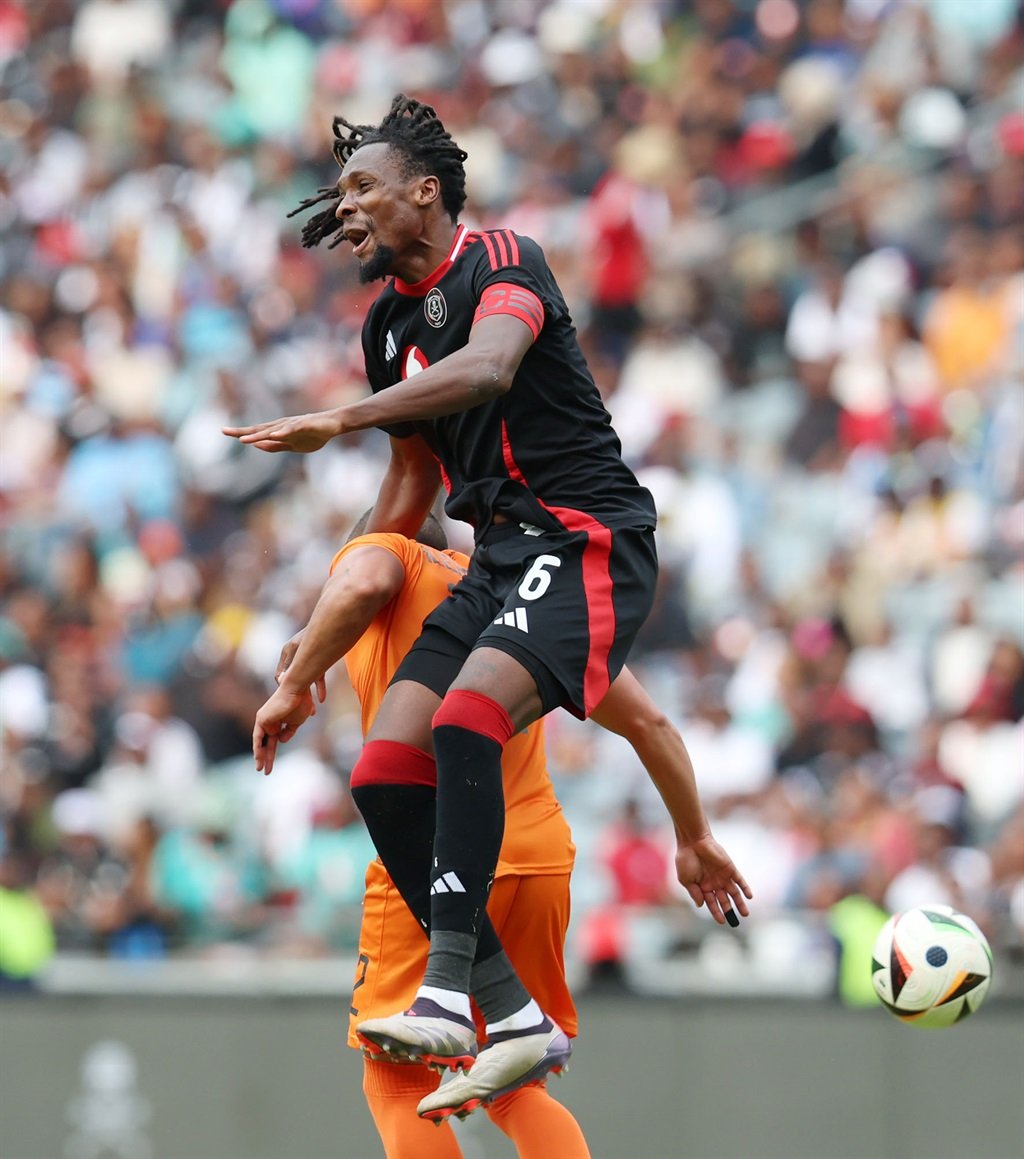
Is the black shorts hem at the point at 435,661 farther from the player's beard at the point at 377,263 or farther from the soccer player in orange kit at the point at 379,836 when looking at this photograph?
the player's beard at the point at 377,263

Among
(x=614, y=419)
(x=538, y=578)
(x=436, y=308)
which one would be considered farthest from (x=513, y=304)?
(x=614, y=419)

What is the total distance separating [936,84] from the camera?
13.6 meters

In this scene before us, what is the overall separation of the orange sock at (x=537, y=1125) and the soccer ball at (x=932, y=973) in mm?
1101

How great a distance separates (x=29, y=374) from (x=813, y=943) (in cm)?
762

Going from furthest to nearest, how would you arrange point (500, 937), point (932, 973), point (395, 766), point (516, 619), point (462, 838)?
point (932, 973) < point (500, 937) < point (395, 766) < point (516, 619) < point (462, 838)

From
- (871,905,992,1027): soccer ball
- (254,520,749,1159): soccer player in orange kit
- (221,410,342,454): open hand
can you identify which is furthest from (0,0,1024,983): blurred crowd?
(221,410,342,454): open hand

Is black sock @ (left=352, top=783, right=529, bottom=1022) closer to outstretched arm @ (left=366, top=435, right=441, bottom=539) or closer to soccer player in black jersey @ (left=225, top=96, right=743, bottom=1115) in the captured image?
soccer player in black jersey @ (left=225, top=96, right=743, bottom=1115)

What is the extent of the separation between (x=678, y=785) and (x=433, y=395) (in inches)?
57.5

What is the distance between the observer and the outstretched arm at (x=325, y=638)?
5.17 m

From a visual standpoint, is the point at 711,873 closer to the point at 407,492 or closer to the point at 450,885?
the point at 450,885

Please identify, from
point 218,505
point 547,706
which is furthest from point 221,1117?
point 547,706

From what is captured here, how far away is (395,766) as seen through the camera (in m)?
4.98

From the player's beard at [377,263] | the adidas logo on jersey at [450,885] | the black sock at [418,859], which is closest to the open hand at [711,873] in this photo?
the black sock at [418,859]

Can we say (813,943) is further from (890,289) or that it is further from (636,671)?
(890,289)
